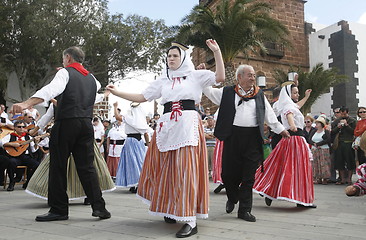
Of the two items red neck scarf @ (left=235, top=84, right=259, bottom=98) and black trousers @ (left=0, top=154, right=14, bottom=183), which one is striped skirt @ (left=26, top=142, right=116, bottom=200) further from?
black trousers @ (left=0, top=154, right=14, bottom=183)

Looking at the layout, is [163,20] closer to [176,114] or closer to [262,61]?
[262,61]

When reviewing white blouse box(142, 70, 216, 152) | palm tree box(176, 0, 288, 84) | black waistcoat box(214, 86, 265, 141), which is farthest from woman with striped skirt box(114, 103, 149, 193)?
palm tree box(176, 0, 288, 84)

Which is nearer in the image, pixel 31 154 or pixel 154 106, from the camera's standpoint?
pixel 31 154

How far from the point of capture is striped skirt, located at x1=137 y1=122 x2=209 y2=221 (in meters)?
3.75

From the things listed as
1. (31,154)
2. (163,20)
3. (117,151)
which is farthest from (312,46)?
(31,154)

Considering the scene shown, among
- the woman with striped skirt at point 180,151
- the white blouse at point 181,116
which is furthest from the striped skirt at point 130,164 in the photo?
the white blouse at point 181,116

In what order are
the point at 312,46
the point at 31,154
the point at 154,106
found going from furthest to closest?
the point at 154,106, the point at 312,46, the point at 31,154

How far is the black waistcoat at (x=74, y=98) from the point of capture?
13.8 feet

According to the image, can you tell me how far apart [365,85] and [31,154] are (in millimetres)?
20637

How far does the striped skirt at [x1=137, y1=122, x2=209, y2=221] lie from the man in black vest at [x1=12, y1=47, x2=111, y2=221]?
0.78 metres

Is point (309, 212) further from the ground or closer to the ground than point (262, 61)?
closer to the ground

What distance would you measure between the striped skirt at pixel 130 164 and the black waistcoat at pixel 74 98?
10.5 ft

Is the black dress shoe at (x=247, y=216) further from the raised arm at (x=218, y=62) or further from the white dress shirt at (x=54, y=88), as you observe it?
the white dress shirt at (x=54, y=88)

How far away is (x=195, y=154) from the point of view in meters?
3.88
